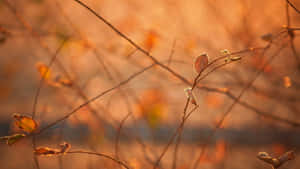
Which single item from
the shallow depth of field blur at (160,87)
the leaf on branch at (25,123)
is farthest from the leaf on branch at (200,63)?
the shallow depth of field blur at (160,87)

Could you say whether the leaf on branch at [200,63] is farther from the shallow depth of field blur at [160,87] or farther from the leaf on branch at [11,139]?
the shallow depth of field blur at [160,87]

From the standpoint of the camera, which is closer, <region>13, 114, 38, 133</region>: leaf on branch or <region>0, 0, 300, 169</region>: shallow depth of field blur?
<region>13, 114, 38, 133</region>: leaf on branch

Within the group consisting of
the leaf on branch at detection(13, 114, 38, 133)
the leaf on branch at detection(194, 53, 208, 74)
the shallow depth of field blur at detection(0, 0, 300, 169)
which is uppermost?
the shallow depth of field blur at detection(0, 0, 300, 169)

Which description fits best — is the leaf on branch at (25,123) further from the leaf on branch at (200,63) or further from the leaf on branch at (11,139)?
the leaf on branch at (200,63)

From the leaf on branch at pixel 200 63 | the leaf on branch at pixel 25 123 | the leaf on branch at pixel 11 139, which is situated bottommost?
the leaf on branch at pixel 11 139

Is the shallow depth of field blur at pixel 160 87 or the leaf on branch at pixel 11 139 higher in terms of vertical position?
the shallow depth of field blur at pixel 160 87

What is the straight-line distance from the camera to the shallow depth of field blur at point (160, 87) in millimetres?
792

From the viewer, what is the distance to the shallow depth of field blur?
79 cm

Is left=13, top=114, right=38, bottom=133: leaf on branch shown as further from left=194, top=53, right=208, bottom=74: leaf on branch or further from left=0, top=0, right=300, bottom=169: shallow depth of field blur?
left=0, top=0, right=300, bottom=169: shallow depth of field blur

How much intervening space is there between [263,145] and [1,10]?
1.17 metres

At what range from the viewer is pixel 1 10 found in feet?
3.46

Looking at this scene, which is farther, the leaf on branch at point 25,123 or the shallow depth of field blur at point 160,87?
the shallow depth of field blur at point 160,87

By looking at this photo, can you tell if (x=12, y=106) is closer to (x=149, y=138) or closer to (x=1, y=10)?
(x=1, y=10)

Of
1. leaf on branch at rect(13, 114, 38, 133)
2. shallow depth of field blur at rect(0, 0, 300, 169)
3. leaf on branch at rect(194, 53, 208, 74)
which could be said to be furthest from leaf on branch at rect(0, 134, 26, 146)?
shallow depth of field blur at rect(0, 0, 300, 169)
